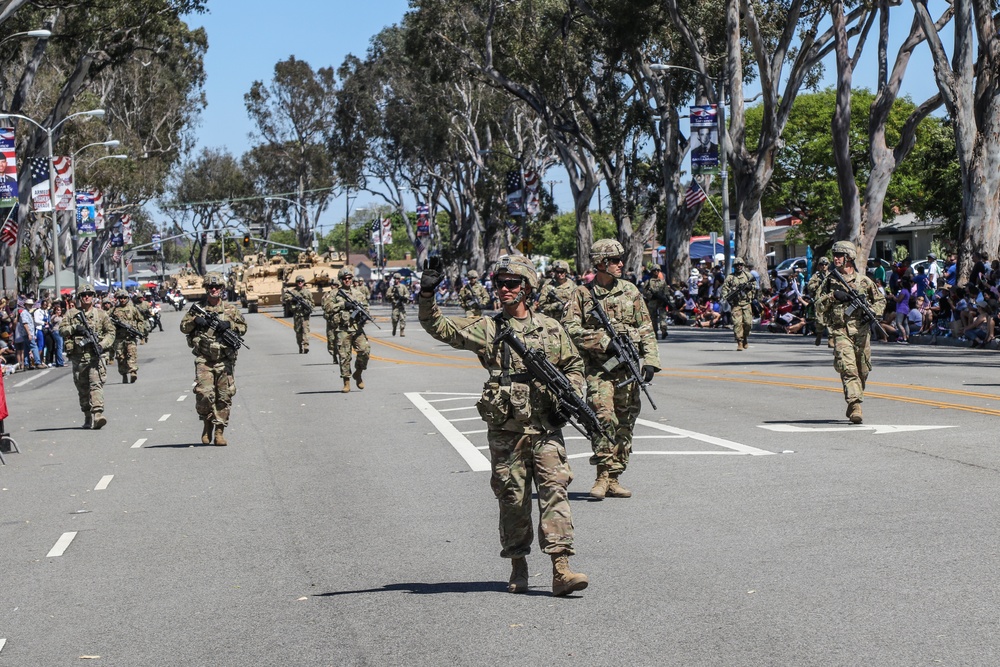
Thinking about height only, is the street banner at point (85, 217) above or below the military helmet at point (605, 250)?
above

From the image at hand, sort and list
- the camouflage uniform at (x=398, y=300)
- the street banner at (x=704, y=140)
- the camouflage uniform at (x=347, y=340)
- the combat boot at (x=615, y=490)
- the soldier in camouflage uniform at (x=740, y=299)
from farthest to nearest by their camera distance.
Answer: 1. the street banner at (x=704, y=140)
2. the camouflage uniform at (x=398, y=300)
3. the soldier in camouflage uniform at (x=740, y=299)
4. the camouflage uniform at (x=347, y=340)
5. the combat boot at (x=615, y=490)

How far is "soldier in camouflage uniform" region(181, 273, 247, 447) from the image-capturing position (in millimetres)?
15148

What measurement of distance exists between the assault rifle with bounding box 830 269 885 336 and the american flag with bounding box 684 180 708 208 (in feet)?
94.1

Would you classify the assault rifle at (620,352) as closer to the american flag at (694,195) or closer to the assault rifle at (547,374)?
the assault rifle at (547,374)

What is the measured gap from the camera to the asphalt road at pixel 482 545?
632 centimetres

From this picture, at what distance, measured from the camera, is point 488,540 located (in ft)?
29.1

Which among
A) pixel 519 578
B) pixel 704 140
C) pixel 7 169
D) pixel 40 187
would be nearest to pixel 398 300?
pixel 704 140

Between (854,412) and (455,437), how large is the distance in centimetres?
401

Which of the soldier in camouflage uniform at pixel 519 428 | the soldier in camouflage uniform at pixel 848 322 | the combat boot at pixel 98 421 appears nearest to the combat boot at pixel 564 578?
the soldier in camouflage uniform at pixel 519 428

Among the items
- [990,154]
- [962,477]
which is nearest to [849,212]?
[990,154]

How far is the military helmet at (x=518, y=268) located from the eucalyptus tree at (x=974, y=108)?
2585 cm

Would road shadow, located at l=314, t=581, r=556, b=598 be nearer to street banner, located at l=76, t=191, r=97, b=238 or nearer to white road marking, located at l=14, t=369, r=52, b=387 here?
white road marking, located at l=14, t=369, r=52, b=387

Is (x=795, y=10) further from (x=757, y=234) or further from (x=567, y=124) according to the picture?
(x=567, y=124)

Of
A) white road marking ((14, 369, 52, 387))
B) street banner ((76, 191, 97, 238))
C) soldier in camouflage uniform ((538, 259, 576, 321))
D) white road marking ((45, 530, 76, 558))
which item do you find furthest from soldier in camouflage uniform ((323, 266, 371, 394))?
street banner ((76, 191, 97, 238))
